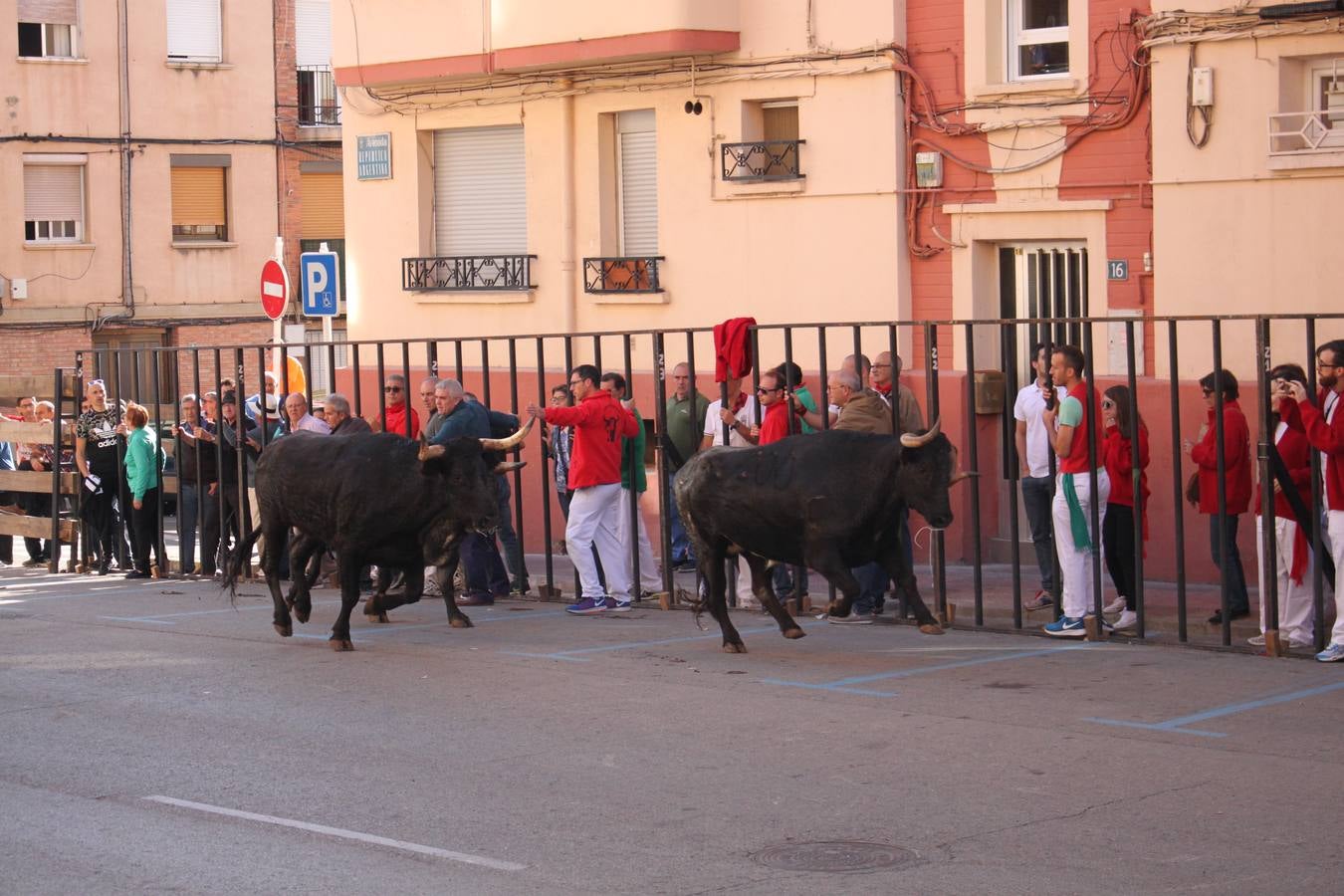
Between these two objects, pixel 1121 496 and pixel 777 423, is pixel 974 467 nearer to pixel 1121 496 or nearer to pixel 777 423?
pixel 1121 496

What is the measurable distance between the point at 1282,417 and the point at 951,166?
655cm

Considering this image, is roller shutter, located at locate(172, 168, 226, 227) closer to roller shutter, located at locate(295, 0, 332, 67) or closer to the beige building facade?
roller shutter, located at locate(295, 0, 332, 67)

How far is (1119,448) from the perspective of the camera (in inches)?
534

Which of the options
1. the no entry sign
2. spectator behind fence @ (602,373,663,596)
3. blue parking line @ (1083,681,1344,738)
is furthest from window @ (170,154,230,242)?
blue parking line @ (1083,681,1344,738)

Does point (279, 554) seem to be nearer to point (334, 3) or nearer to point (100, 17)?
point (334, 3)

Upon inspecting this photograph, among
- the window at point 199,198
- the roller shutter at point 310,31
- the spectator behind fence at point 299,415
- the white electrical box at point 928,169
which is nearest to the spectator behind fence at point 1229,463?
the white electrical box at point 928,169

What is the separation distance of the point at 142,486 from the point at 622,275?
5.26 metres

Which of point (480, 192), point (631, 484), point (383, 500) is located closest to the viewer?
point (383, 500)

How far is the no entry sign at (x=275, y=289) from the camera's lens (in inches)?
829

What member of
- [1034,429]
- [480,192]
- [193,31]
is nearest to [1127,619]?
[1034,429]

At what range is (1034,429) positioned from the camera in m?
14.0

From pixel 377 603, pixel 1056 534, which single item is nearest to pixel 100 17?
pixel 377 603

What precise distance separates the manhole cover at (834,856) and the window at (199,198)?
29868 millimetres

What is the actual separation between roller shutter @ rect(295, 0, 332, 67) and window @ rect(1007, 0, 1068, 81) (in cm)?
2112
